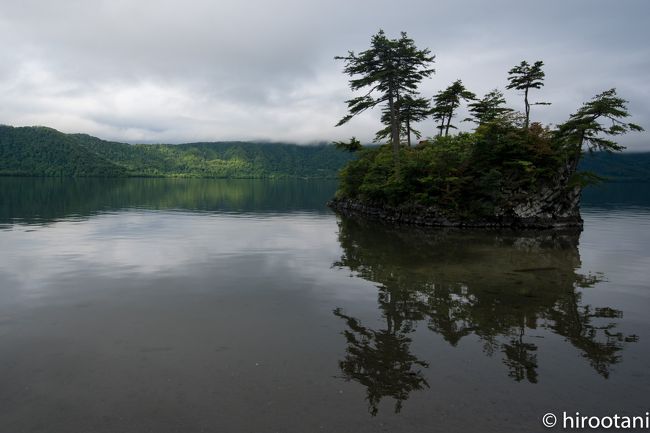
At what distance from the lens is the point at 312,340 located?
11.0 meters

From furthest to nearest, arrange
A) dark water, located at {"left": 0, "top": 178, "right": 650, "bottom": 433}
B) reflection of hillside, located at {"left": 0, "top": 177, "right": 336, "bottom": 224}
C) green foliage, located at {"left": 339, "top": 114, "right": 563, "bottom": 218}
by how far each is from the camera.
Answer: reflection of hillside, located at {"left": 0, "top": 177, "right": 336, "bottom": 224} → green foliage, located at {"left": 339, "top": 114, "right": 563, "bottom": 218} → dark water, located at {"left": 0, "top": 178, "right": 650, "bottom": 433}

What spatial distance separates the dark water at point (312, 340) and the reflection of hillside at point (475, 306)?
3.1 inches

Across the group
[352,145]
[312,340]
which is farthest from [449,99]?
[312,340]

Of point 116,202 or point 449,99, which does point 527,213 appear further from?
point 116,202

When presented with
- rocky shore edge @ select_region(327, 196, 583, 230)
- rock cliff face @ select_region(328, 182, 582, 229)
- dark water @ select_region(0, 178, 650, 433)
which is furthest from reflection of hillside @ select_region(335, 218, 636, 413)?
rock cliff face @ select_region(328, 182, 582, 229)

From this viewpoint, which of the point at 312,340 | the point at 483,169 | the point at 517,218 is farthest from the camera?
the point at 483,169

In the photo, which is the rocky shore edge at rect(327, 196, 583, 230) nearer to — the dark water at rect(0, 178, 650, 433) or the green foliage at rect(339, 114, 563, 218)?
the green foliage at rect(339, 114, 563, 218)

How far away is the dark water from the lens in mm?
7496

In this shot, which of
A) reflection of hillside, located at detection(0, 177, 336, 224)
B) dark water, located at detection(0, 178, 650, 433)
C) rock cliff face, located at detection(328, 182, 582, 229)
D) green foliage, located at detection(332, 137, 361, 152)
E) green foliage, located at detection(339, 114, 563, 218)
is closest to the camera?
dark water, located at detection(0, 178, 650, 433)

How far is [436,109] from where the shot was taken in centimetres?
5369

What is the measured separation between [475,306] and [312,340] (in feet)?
21.8

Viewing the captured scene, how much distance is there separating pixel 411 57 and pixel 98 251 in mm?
38193

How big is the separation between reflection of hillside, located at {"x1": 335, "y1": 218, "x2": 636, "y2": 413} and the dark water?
0.08m

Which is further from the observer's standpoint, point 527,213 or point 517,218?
point 527,213
